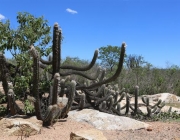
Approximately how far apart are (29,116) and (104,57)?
24885 mm

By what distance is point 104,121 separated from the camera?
777 cm

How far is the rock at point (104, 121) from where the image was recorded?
7645 millimetres

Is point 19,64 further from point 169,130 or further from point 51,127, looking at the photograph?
point 169,130

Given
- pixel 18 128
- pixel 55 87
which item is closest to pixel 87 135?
pixel 18 128

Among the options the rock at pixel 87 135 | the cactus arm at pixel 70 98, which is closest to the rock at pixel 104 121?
Result: the cactus arm at pixel 70 98

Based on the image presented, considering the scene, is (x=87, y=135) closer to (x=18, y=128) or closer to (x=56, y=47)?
(x=18, y=128)

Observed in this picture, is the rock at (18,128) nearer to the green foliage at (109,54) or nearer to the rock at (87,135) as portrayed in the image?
the rock at (87,135)

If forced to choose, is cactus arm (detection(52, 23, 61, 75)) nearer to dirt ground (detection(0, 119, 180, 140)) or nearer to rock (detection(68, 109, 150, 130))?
rock (detection(68, 109, 150, 130))

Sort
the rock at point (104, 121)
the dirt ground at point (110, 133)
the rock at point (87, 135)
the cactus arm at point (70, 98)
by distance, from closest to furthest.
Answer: the rock at point (87, 135) → the dirt ground at point (110, 133) → the cactus arm at point (70, 98) → the rock at point (104, 121)

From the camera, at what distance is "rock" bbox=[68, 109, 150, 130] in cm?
764

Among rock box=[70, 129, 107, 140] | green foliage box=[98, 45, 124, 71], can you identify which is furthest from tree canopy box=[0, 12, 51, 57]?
green foliage box=[98, 45, 124, 71]

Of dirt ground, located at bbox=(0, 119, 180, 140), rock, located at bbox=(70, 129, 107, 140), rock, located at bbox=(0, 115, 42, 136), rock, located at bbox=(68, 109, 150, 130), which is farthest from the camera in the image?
rock, located at bbox=(68, 109, 150, 130)

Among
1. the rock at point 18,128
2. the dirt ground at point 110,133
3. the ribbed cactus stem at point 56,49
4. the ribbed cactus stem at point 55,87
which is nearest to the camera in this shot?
the rock at point 18,128

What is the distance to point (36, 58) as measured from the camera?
6.57m
